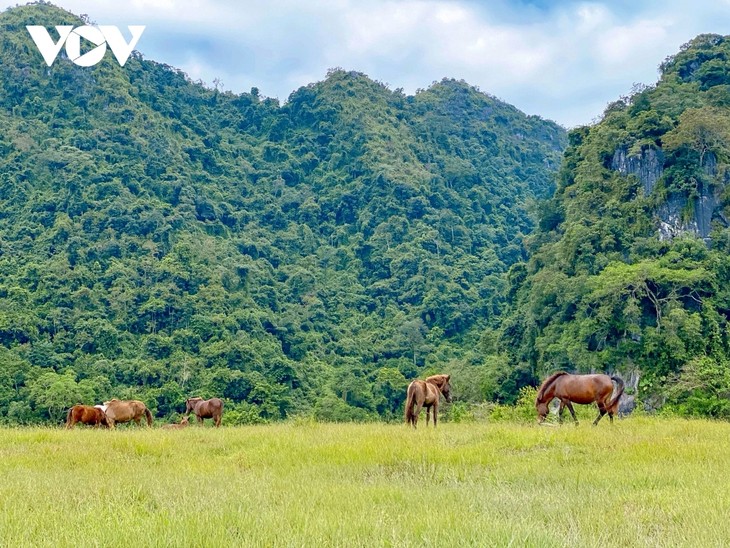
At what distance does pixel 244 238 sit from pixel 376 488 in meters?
77.7

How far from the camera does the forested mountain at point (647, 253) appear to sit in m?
32.1

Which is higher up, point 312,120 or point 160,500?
point 312,120

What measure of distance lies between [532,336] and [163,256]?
39641 mm

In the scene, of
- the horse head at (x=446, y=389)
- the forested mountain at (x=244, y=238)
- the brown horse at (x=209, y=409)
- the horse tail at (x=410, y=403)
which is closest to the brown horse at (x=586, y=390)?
the horse head at (x=446, y=389)

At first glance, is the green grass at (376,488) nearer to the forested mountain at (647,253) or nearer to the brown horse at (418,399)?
the brown horse at (418,399)

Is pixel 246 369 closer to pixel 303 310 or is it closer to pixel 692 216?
pixel 303 310

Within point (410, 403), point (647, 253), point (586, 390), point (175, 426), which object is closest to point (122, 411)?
point (175, 426)

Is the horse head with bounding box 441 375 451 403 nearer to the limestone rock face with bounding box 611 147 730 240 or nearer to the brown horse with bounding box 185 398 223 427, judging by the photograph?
the brown horse with bounding box 185 398 223 427

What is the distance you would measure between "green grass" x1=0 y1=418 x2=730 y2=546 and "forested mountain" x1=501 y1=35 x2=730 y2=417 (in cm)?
1921

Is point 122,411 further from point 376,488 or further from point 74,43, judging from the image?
→ point 74,43

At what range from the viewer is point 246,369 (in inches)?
1991

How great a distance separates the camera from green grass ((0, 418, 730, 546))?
187 inches

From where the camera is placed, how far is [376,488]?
6.87 meters

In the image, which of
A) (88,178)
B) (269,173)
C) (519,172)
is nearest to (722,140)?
(88,178)
